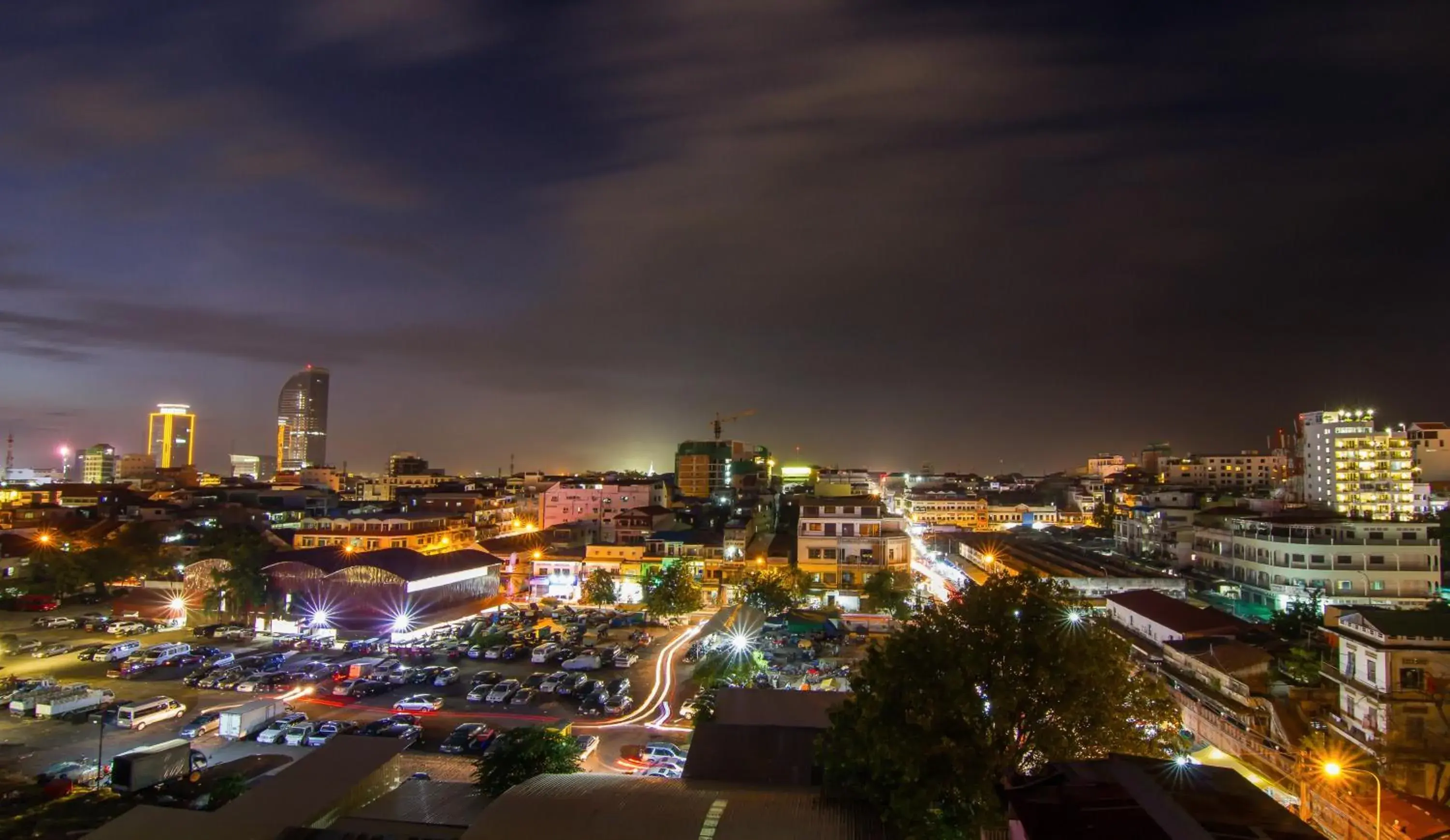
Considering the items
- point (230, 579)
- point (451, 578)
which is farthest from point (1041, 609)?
point (230, 579)

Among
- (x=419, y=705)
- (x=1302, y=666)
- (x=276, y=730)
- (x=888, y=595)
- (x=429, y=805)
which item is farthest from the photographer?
(x=888, y=595)

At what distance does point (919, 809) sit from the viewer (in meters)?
6.99

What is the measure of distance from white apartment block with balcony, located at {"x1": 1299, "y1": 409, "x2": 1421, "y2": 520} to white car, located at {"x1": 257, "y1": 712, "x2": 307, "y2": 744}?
151ft

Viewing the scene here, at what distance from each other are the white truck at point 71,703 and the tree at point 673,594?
14035mm

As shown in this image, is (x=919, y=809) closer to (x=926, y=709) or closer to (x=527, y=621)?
(x=926, y=709)

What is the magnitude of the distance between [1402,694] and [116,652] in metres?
28.9

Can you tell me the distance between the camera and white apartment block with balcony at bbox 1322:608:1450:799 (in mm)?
10859

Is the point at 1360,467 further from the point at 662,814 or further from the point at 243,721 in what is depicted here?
the point at 243,721

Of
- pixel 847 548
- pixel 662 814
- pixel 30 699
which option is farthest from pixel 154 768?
pixel 847 548

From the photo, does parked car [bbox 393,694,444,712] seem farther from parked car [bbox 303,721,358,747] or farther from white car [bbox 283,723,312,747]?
white car [bbox 283,723,312,747]

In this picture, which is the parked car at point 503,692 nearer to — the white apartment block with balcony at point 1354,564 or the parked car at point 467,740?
the parked car at point 467,740

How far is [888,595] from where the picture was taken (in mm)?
24453

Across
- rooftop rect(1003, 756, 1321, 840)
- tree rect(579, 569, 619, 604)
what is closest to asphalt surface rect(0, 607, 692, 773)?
tree rect(579, 569, 619, 604)

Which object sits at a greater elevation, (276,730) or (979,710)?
(979,710)
